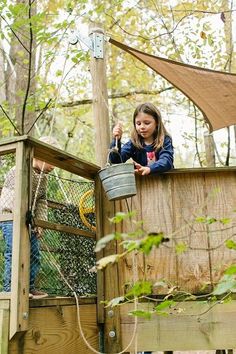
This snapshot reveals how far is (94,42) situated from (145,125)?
738 millimetres

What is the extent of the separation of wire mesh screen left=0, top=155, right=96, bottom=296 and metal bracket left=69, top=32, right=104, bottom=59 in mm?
976

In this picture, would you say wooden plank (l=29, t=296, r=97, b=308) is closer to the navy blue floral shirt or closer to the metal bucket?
the metal bucket

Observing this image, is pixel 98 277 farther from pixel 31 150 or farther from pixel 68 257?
pixel 31 150

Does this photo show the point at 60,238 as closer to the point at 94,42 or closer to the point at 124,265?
the point at 124,265

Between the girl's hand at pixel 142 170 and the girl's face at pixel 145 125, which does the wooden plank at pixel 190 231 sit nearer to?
the girl's hand at pixel 142 170

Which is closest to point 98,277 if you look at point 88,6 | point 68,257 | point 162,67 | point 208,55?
point 68,257

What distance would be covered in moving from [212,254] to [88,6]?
5.30m

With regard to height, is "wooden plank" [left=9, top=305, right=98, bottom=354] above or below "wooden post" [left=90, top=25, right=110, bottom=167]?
below

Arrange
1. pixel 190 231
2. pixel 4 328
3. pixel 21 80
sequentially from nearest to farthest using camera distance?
1. pixel 4 328
2. pixel 190 231
3. pixel 21 80

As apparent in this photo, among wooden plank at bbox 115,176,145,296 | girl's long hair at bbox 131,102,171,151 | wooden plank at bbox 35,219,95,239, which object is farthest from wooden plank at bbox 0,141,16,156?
girl's long hair at bbox 131,102,171,151

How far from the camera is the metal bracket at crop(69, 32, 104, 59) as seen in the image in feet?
11.4

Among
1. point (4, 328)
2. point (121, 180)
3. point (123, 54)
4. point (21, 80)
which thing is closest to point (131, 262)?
point (121, 180)

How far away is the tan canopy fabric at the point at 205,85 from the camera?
12.2ft

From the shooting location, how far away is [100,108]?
11.1ft
